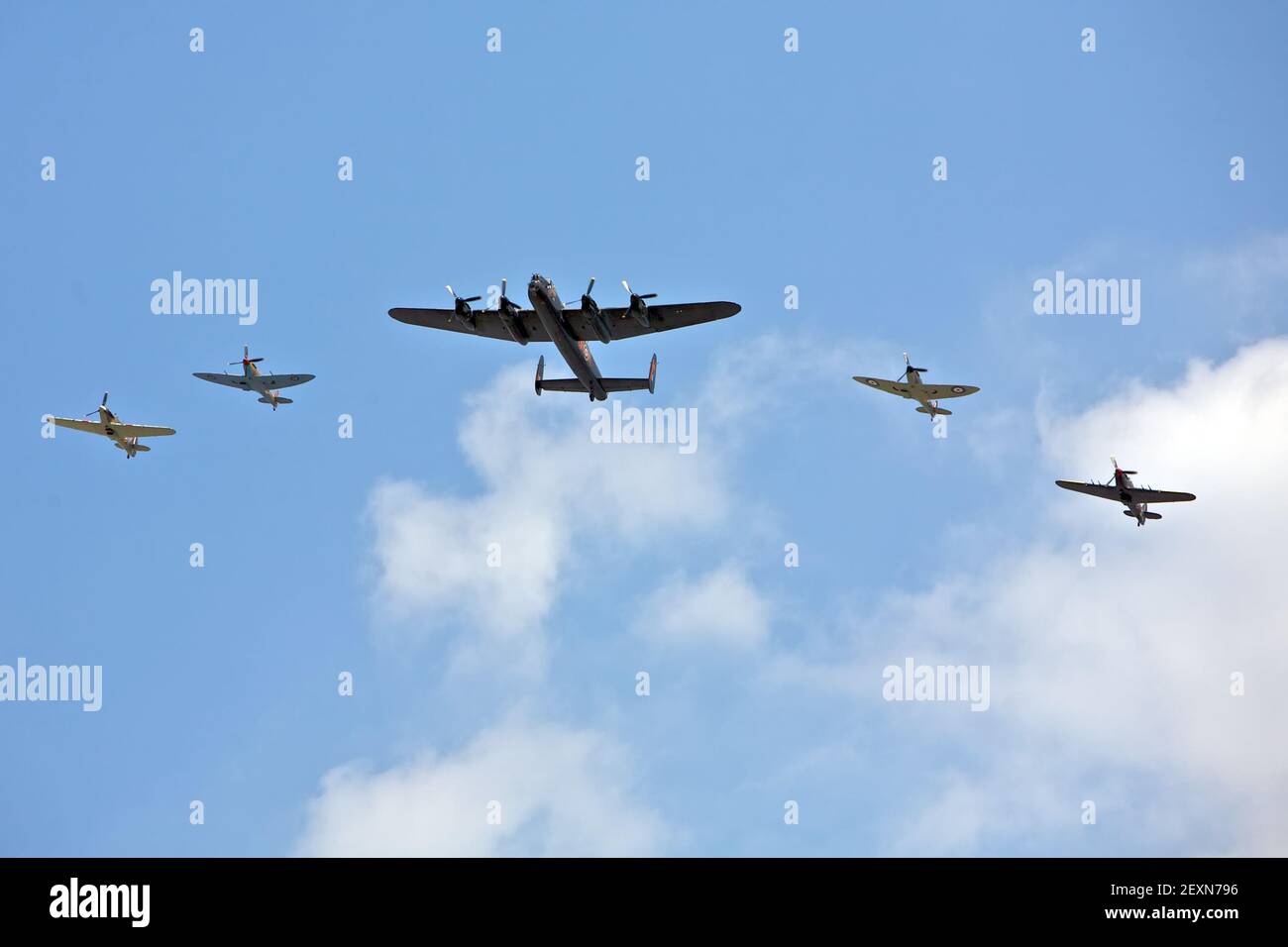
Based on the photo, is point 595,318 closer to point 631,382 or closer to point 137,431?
point 631,382

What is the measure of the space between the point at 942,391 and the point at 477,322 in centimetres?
2812

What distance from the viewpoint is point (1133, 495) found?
7038 centimetres

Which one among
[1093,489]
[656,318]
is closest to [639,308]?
[656,318]

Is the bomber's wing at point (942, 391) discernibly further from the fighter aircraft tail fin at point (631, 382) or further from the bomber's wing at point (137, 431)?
the bomber's wing at point (137, 431)

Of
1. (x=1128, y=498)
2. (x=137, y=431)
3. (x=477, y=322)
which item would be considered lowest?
(x=1128, y=498)

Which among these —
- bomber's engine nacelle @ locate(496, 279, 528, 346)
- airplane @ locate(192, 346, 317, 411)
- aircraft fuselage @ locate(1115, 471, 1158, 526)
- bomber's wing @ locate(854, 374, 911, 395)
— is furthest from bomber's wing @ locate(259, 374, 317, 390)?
aircraft fuselage @ locate(1115, 471, 1158, 526)

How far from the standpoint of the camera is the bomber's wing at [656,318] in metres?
60.0

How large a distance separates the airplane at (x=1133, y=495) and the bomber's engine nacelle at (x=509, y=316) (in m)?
34.0

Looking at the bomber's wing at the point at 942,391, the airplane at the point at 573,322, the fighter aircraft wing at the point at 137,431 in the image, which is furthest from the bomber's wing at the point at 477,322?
the bomber's wing at the point at 942,391

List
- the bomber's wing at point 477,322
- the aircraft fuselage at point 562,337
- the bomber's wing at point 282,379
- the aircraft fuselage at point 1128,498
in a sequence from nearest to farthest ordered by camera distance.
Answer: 1. the aircraft fuselage at point 562,337
2. the bomber's wing at point 477,322
3. the aircraft fuselage at point 1128,498
4. the bomber's wing at point 282,379

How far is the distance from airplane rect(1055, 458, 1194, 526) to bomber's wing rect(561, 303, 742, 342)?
26.0 metres
